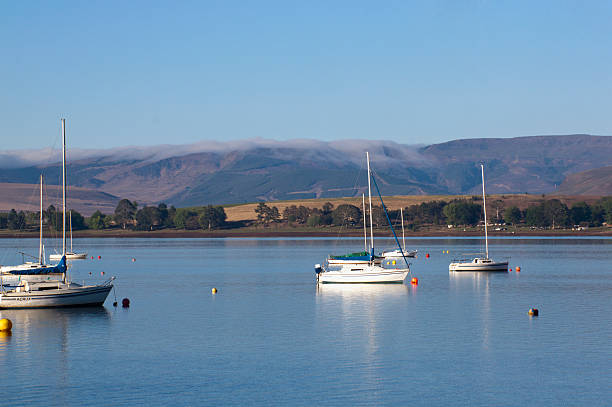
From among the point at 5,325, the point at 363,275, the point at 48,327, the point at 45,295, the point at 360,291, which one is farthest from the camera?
the point at 363,275

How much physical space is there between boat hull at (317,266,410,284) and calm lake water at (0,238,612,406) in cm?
100

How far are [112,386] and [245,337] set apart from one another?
15446 millimetres

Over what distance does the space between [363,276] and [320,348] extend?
1572 inches

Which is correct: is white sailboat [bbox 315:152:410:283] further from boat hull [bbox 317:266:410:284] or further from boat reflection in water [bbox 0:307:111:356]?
boat reflection in water [bbox 0:307:111:356]

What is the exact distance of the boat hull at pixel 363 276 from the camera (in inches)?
3497

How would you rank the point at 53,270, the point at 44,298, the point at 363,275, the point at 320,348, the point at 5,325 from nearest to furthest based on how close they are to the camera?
1. the point at 320,348
2. the point at 5,325
3. the point at 44,298
4. the point at 53,270
5. the point at 363,275

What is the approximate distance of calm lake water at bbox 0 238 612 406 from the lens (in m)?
37.7

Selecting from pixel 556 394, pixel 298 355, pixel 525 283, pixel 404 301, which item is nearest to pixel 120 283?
pixel 404 301

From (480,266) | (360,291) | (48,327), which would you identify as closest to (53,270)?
(48,327)

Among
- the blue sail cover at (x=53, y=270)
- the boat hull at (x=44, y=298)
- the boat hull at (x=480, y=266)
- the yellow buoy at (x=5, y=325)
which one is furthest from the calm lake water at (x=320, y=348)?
the boat hull at (x=480, y=266)

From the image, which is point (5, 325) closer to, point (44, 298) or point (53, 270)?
point (44, 298)

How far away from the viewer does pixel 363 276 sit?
88750 millimetres

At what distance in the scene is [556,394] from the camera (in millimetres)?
37531

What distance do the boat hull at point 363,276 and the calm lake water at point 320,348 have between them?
3.27 feet
